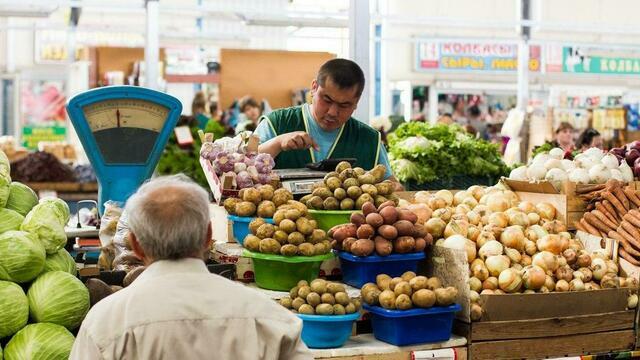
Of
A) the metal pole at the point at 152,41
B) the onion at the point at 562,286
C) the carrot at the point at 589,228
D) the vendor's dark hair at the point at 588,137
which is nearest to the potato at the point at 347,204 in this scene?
the onion at the point at 562,286

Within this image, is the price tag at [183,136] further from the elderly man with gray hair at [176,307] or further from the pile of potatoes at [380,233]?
the elderly man with gray hair at [176,307]

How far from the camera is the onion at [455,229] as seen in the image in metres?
3.73

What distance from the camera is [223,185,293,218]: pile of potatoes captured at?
11.7 feet

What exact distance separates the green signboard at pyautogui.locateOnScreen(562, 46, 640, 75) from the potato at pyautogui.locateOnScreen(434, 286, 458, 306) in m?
15.9

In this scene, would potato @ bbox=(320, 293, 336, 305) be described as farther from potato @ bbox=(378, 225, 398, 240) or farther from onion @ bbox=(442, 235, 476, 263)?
onion @ bbox=(442, 235, 476, 263)

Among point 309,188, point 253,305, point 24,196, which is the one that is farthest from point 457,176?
point 253,305

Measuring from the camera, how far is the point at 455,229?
3.74 m

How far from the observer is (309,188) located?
12.5ft

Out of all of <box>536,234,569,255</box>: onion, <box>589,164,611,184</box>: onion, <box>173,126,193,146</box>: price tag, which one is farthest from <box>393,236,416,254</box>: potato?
<box>173,126,193,146</box>: price tag

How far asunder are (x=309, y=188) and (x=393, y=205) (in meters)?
0.43

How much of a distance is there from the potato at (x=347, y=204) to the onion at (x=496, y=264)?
1.96 ft

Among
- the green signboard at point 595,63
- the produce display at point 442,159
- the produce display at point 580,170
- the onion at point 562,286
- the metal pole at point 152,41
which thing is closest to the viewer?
the onion at point 562,286

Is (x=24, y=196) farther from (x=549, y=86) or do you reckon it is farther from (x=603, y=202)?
(x=549, y=86)

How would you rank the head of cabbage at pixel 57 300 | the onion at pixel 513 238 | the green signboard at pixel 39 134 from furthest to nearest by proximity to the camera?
1. the green signboard at pixel 39 134
2. the onion at pixel 513 238
3. the head of cabbage at pixel 57 300
